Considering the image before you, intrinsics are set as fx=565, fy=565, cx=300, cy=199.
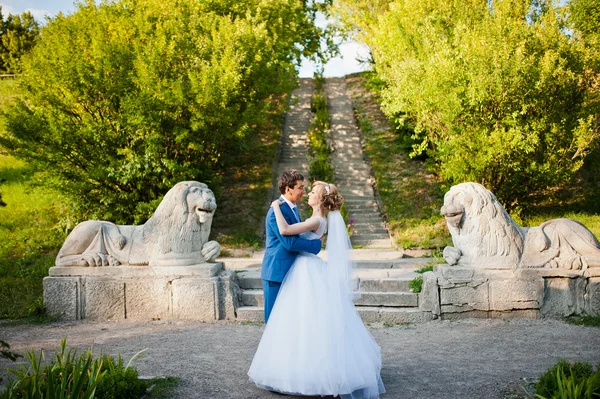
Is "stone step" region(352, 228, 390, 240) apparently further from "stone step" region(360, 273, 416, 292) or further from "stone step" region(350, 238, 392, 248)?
"stone step" region(360, 273, 416, 292)

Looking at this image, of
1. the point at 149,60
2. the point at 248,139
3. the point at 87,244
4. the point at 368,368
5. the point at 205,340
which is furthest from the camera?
the point at 248,139

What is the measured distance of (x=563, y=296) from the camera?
25.8 ft

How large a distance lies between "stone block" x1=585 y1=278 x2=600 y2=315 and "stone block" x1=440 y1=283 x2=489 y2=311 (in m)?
1.38

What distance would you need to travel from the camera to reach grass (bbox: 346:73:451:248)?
13680mm

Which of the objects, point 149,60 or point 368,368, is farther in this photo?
point 149,60

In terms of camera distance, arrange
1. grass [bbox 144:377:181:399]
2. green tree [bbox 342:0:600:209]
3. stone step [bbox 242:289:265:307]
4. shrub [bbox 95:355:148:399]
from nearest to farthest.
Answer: shrub [bbox 95:355:148:399] < grass [bbox 144:377:181:399] < stone step [bbox 242:289:265:307] < green tree [bbox 342:0:600:209]

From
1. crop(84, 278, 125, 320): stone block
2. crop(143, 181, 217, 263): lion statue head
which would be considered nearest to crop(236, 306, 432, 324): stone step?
crop(143, 181, 217, 263): lion statue head

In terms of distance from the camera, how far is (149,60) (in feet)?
41.3

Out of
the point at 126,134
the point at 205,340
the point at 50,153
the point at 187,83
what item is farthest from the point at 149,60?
the point at 205,340

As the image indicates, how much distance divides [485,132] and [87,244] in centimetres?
885

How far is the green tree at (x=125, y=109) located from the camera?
1236 centimetres

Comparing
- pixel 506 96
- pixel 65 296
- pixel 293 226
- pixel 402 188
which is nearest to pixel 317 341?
pixel 293 226

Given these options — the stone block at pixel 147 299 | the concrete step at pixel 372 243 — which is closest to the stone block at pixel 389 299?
the stone block at pixel 147 299

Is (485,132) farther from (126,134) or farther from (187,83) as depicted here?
(126,134)
